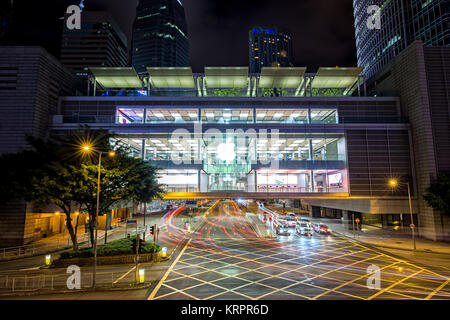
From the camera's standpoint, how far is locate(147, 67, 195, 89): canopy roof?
4212cm

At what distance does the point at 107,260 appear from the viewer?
69.6 feet

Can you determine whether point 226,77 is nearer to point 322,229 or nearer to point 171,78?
point 171,78

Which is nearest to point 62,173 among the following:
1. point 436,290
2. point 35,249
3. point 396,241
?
point 35,249

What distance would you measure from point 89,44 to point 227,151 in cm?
13942

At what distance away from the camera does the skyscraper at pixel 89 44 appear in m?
136

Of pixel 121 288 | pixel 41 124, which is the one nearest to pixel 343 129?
pixel 121 288

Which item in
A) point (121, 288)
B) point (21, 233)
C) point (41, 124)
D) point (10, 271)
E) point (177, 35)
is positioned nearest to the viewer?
point (121, 288)

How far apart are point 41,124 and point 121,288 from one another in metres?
30.9

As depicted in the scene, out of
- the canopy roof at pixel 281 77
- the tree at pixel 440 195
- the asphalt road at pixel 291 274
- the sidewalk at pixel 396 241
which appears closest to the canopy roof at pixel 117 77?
the canopy roof at pixel 281 77

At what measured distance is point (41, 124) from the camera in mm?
34844

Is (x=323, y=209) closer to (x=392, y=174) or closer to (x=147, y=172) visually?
(x=392, y=174)

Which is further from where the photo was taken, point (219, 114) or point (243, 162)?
point (219, 114)

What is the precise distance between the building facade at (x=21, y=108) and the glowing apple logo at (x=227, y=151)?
26708mm

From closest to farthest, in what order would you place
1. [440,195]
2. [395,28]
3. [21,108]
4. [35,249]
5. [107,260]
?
[107,260] → [35,249] → [440,195] → [21,108] → [395,28]
